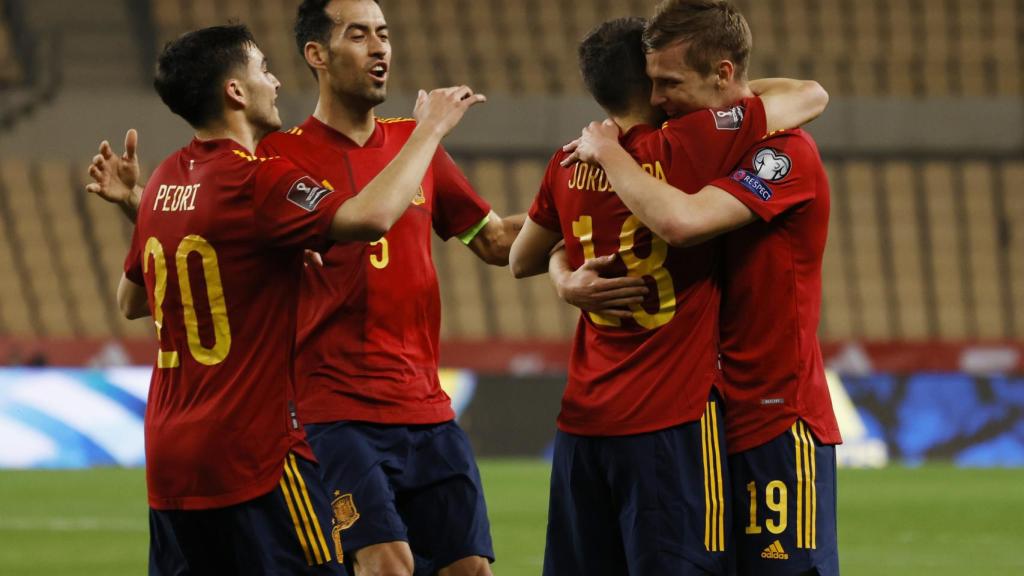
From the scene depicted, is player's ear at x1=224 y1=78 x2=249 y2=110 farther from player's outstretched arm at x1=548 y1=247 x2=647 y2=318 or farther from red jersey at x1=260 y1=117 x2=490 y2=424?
player's outstretched arm at x1=548 y1=247 x2=647 y2=318

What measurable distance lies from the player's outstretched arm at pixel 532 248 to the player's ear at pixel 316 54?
3.17 feet

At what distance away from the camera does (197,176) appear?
402 cm

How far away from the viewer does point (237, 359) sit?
3.93m

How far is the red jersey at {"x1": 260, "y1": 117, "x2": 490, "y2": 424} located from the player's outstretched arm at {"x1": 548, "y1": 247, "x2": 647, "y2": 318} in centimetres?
81

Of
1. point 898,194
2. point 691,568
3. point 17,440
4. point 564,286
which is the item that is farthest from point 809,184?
point 898,194

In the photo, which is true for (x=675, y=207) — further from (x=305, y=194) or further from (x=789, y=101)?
(x=305, y=194)

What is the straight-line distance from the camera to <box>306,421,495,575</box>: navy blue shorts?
4602 mm

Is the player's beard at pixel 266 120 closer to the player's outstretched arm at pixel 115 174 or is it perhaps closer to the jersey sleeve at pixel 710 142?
the player's outstretched arm at pixel 115 174

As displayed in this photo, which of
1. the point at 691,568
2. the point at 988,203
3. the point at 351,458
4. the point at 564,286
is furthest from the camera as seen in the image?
the point at 988,203

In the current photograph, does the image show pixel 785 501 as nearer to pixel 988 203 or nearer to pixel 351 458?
pixel 351 458

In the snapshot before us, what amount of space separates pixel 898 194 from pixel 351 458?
15762mm

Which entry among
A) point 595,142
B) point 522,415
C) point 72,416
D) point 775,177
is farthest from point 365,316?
point 72,416

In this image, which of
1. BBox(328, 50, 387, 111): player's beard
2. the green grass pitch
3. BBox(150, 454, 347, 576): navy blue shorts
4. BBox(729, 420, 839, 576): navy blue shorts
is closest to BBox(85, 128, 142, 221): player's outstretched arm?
BBox(328, 50, 387, 111): player's beard

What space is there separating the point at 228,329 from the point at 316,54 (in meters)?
1.41
